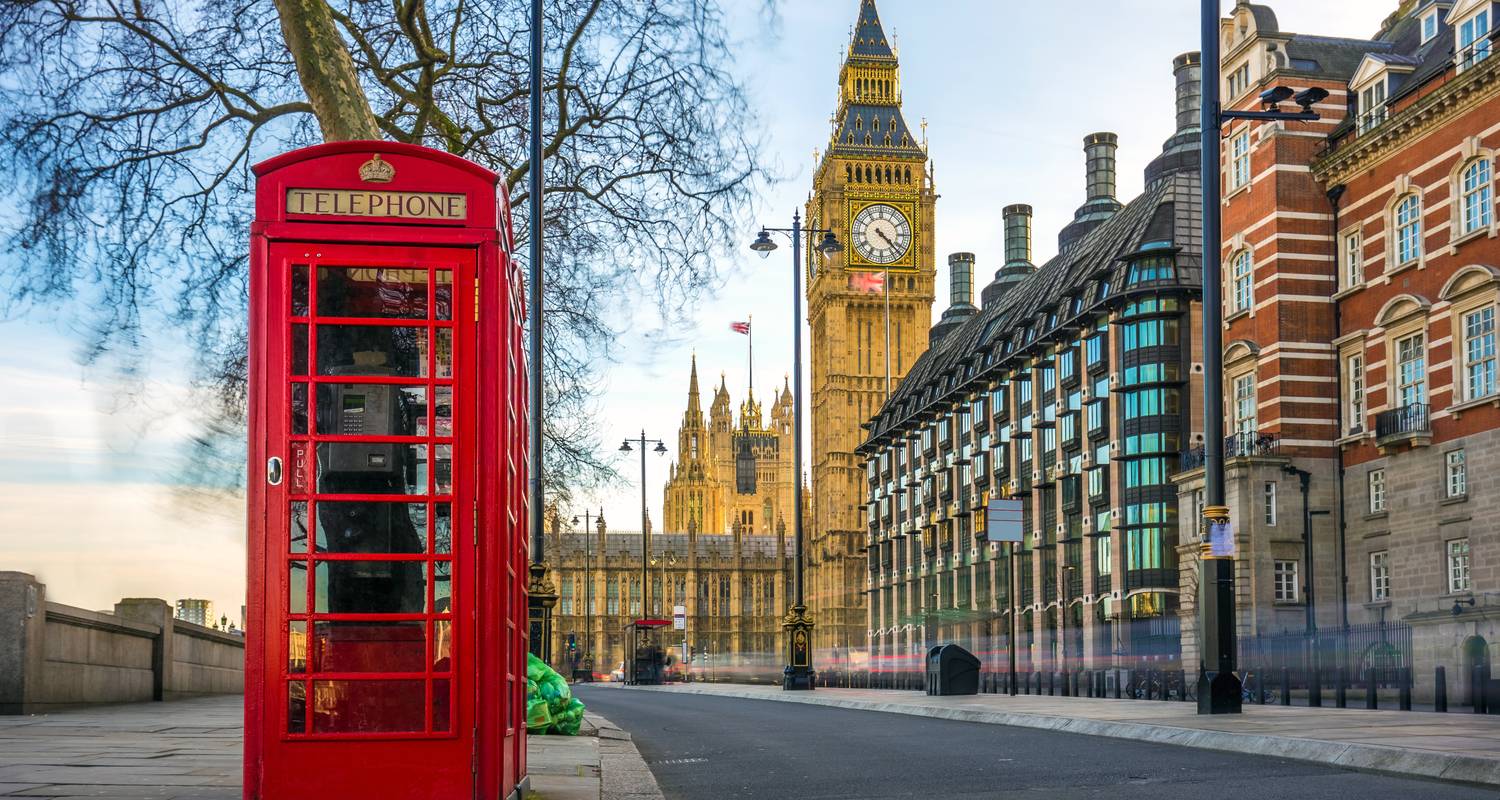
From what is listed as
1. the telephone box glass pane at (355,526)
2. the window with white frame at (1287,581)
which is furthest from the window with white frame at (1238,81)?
the telephone box glass pane at (355,526)

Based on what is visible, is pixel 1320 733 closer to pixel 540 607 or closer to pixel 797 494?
pixel 540 607

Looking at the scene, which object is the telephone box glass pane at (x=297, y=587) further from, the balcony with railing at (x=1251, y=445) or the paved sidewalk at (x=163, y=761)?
the balcony with railing at (x=1251, y=445)

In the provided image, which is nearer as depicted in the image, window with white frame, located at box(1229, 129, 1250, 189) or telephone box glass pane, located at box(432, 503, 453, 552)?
telephone box glass pane, located at box(432, 503, 453, 552)

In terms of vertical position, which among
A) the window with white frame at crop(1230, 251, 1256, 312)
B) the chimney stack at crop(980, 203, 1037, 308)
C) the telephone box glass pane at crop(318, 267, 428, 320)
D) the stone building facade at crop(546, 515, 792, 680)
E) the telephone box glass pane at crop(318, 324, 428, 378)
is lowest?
the stone building facade at crop(546, 515, 792, 680)

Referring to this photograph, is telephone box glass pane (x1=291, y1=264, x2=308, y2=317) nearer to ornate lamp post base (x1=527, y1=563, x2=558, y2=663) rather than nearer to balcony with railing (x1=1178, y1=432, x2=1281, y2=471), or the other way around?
ornate lamp post base (x1=527, y1=563, x2=558, y2=663)

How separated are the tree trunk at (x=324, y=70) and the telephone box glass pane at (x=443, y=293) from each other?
7.32 meters

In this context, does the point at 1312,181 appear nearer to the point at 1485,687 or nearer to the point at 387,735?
the point at 1485,687

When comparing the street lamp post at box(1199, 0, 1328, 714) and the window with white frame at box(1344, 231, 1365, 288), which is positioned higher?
the window with white frame at box(1344, 231, 1365, 288)

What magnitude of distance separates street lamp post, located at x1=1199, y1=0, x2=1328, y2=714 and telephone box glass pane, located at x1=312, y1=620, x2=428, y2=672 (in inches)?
503

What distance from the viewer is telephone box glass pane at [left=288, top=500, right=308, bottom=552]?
7.22 metres

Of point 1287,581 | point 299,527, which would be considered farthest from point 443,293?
point 1287,581

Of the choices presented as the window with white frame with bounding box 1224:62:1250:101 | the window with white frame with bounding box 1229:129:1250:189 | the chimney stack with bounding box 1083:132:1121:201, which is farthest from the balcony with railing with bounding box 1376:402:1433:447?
the chimney stack with bounding box 1083:132:1121:201

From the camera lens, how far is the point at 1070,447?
7100 centimetres

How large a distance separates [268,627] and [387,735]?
2.38ft
